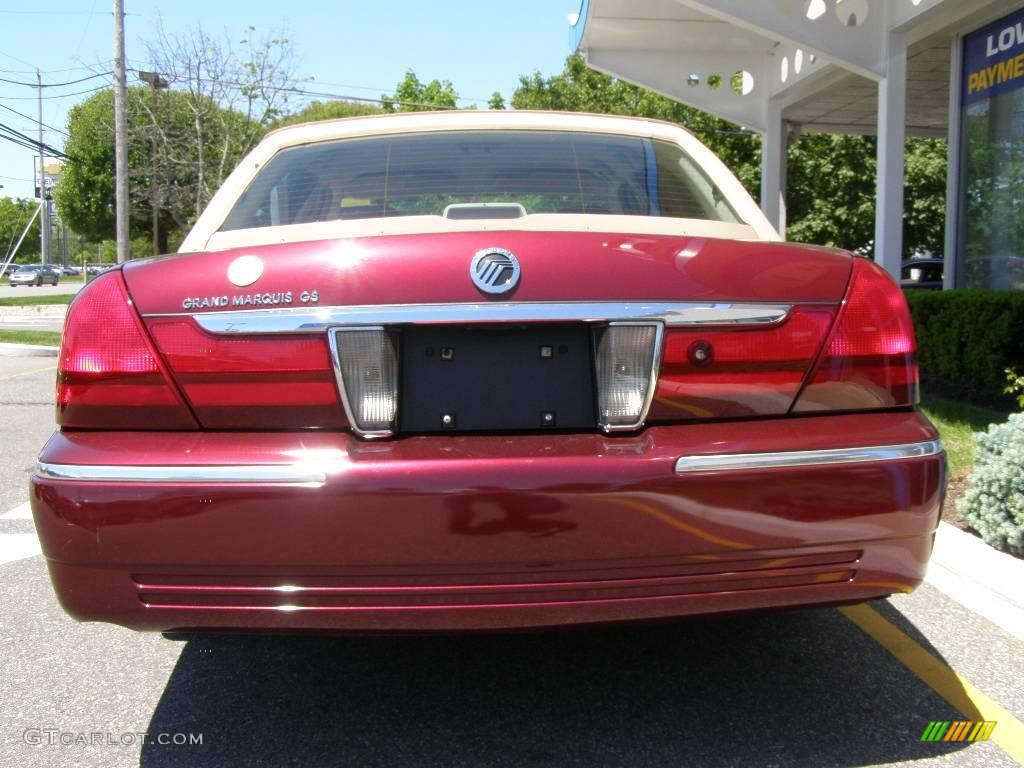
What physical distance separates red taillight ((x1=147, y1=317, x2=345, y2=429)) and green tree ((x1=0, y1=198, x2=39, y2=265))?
126 metres

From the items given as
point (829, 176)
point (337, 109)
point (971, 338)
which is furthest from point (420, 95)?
point (971, 338)

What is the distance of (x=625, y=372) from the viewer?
2.31 meters

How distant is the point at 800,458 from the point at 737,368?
0.26 metres

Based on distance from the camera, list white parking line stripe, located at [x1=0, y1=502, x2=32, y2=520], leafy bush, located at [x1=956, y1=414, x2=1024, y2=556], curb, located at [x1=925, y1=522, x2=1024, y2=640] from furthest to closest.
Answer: white parking line stripe, located at [x1=0, y1=502, x2=32, y2=520], leafy bush, located at [x1=956, y1=414, x2=1024, y2=556], curb, located at [x1=925, y1=522, x2=1024, y2=640]

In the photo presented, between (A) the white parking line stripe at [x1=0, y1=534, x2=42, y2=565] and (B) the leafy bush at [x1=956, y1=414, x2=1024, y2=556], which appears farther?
(A) the white parking line stripe at [x1=0, y1=534, x2=42, y2=565]

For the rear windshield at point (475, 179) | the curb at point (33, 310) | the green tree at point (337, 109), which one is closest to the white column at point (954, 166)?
the rear windshield at point (475, 179)

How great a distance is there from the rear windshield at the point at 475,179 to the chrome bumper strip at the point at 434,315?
0.78 metres

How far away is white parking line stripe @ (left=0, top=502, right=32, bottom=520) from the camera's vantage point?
208 inches

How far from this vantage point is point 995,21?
966 centimetres

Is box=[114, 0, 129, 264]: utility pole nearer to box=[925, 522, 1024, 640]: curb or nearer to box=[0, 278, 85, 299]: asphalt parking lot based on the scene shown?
box=[925, 522, 1024, 640]: curb

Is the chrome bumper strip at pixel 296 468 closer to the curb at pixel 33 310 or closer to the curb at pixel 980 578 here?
the curb at pixel 980 578

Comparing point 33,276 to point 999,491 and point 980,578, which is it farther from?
point 980,578

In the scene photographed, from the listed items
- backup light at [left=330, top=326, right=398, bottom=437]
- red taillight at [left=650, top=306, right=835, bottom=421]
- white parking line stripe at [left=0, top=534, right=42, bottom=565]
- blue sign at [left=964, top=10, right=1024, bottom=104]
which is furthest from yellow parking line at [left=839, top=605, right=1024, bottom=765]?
blue sign at [left=964, top=10, right=1024, bottom=104]

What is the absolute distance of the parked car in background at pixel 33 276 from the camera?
64.1 metres
